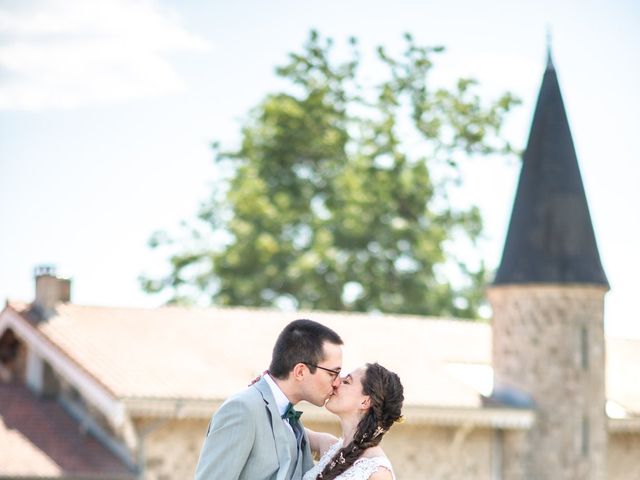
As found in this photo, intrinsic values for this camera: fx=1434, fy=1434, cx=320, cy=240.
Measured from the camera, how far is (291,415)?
5.96 meters

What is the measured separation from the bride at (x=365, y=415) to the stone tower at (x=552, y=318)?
18.7m

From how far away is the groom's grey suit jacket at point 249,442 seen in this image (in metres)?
5.54

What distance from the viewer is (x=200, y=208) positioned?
120 ft

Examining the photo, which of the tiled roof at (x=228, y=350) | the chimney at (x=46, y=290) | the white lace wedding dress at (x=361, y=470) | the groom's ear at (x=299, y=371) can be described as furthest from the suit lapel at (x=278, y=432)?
the chimney at (x=46, y=290)

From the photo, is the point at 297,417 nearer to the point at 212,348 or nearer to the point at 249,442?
the point at 249,442

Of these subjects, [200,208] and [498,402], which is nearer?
[498,402]

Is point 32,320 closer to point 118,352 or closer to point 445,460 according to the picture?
point 118,352

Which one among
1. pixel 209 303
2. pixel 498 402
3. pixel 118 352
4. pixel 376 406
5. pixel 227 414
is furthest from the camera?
pixel 209 303

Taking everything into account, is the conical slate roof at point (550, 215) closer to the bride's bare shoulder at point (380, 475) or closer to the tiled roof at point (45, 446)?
the tiled roof at point (45, 446)

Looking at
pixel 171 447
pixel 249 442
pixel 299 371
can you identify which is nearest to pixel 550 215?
pixel 171 447

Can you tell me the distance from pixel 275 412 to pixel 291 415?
215 millimetres

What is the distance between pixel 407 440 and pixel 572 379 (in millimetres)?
3422

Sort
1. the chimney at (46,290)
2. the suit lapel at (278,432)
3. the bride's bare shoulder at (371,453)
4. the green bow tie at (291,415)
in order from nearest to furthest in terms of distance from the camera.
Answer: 1. the suit lapel at (278,432)
2. the green bow tie at (291,415)
3. the bride's bare shoulder at (371,453)
4. the chimney at (46,290)

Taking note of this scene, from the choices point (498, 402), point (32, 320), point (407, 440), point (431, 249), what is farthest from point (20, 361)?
point (431, 249)
